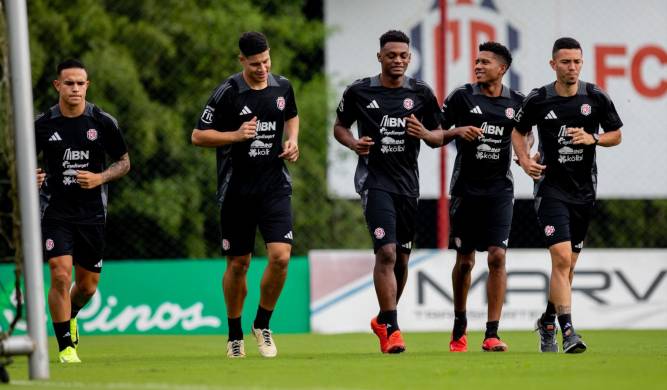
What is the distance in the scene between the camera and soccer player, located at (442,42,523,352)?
478 inches

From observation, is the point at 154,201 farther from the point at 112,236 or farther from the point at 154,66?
the point at 154,66

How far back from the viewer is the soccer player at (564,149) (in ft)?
37.0

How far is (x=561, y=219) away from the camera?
11.3 meters

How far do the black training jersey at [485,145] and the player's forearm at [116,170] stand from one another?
2.71m

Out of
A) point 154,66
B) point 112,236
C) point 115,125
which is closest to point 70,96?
point 115,125

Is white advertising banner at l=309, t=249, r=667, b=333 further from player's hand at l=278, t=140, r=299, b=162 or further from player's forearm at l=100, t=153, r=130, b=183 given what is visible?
player's hand at l=278, t=140, r=299, b=162

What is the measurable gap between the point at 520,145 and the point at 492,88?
0.83 metres

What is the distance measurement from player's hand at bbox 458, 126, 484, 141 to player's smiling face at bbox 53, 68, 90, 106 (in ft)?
9.90

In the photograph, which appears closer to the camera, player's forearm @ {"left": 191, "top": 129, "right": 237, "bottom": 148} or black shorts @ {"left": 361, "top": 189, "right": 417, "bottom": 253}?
player's forearm @ {"left": 191, "top": 129, "right": 237, "bottom": 148}

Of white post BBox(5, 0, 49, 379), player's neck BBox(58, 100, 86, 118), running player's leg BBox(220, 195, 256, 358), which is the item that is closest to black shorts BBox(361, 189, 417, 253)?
running player's leg BBox(220, 195, 256, 358)

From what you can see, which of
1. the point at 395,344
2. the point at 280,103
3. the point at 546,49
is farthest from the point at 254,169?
the point at 546,49

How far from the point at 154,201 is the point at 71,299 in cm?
974

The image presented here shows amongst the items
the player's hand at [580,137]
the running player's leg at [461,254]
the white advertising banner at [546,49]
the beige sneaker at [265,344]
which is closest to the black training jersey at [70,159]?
the beige sneaker at [265,344]

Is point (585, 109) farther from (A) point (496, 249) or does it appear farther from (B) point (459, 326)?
Result: (B) point (459, 326)
